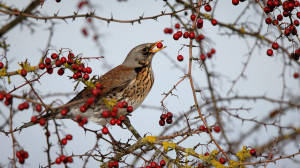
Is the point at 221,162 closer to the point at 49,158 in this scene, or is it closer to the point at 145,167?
the point at 145,167

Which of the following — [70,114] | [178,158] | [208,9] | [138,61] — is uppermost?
[138,61]

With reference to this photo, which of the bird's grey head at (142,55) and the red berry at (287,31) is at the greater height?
the bird's grey head at (142,55)

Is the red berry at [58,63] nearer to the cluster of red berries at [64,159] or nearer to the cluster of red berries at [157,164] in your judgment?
the cluster of red berries at [64,159]

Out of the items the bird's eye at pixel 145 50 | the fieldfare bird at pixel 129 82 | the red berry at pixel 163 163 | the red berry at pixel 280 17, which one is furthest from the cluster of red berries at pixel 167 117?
the bird's eye at pixel 145 50

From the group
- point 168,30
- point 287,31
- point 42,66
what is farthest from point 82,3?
point 287,31

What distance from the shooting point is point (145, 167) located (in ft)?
8.55

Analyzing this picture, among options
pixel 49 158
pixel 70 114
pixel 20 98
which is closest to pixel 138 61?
pixel 70 114

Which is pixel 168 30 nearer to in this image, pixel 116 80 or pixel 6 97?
pixel 116 80

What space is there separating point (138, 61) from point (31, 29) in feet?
5.74

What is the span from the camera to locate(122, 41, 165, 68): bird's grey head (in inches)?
164

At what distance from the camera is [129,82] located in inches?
151

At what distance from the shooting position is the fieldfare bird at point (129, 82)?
3.61m

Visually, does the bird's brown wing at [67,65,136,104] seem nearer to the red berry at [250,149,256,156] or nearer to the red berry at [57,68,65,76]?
the red berry at [57,68,65,76]

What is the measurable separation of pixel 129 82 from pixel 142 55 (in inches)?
19.6
